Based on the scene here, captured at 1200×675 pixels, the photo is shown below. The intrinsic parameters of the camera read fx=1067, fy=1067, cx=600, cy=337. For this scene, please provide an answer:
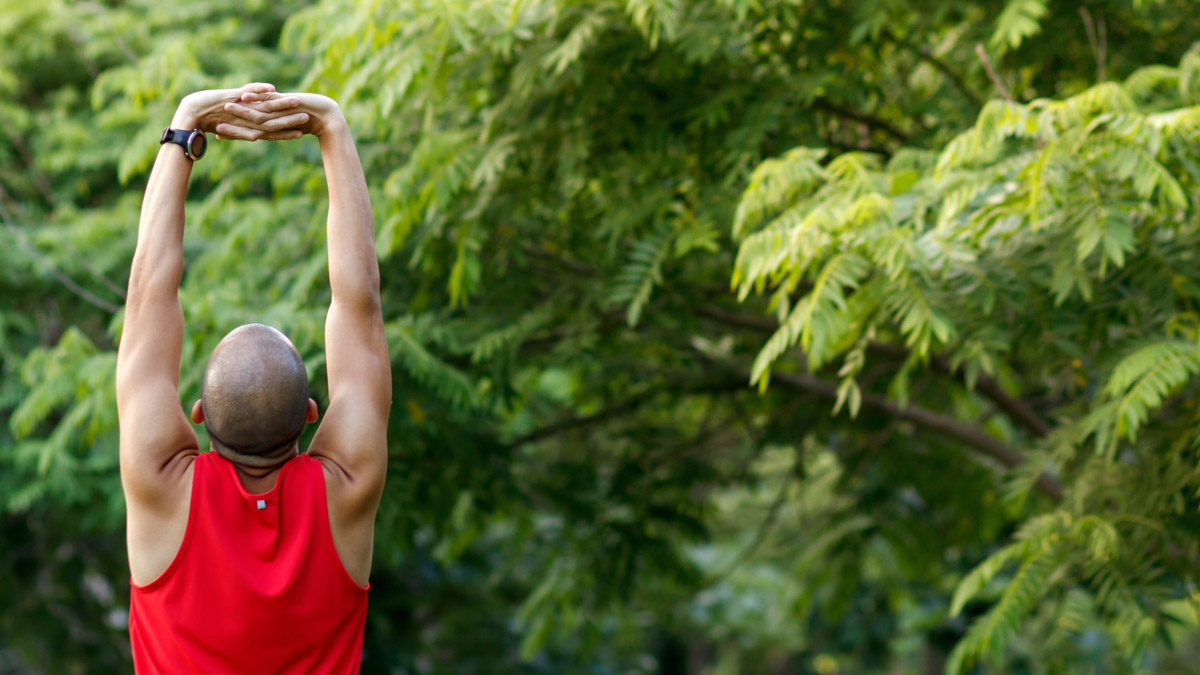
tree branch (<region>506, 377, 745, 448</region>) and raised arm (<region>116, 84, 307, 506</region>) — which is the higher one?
raised arm (<region>116, 84, 307, 506</region>)

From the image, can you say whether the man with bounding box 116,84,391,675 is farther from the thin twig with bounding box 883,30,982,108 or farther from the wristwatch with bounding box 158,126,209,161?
the thin twig with bounding box 883,30,982,108

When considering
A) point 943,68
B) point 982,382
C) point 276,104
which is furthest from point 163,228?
point 982,382

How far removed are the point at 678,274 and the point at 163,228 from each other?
3.94 m

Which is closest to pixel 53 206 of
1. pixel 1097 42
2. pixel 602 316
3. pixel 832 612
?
pixel 602 316

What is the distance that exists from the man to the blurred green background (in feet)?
6.91

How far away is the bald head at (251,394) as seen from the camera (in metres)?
2.40

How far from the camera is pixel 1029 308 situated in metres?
4.54

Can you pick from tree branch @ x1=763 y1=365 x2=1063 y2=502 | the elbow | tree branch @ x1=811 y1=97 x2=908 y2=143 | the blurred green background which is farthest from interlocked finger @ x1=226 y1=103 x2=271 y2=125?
tree branch @ x1=763 y1=365 x2=1063 y2=502

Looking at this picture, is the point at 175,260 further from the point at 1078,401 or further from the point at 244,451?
the point at 1078,401

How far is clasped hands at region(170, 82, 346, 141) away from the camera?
106 inches

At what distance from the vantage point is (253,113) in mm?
2723

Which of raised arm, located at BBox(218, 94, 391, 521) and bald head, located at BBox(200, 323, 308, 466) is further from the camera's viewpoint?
raised arm, located at BBox(218, 94, 391, 521)

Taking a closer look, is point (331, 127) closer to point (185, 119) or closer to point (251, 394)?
point (185, 119)

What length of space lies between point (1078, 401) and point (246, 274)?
4650 millimetres
